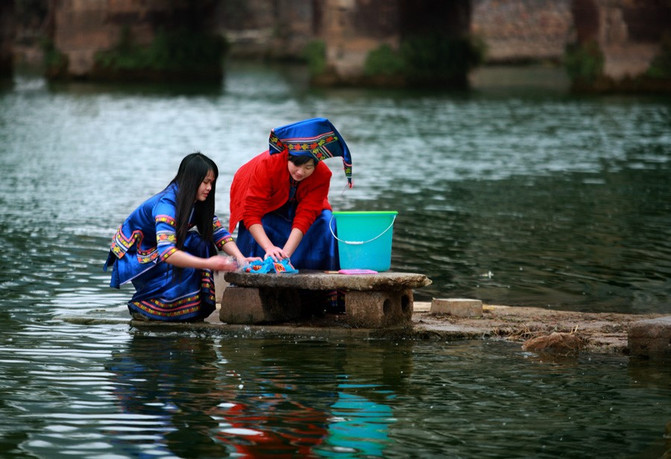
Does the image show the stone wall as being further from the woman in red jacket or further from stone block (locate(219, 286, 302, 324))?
stone block (locate(219, 286, 302, 324))

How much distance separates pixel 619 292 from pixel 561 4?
4502 centimetres

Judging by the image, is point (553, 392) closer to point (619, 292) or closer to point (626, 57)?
point (619, 292)

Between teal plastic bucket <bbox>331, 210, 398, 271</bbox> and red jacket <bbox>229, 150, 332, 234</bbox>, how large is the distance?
179mm

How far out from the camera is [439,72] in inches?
1529

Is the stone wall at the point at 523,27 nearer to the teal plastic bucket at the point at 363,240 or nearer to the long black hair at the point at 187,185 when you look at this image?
the teal plastic bucket at the point at 363,240

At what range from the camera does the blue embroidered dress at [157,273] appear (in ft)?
25.4

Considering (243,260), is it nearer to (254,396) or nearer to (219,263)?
(219,263)

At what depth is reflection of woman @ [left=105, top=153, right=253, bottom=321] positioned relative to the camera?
7512 mm

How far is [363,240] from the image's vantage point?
7707 millimetres

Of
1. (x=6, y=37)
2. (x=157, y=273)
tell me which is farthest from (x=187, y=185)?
(x=6, y=37)

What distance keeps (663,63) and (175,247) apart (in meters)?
28.1

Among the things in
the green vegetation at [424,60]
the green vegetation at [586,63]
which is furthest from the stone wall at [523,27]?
the green vegetation at [586,63]

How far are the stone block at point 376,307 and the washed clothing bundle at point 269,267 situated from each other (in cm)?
36

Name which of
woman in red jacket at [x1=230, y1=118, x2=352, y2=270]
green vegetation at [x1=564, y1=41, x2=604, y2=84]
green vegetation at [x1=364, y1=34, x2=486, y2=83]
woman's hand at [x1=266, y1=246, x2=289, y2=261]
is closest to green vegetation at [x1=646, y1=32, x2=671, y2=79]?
green vegetation at [x1=564, y1=41, x2=604, y2=84]
